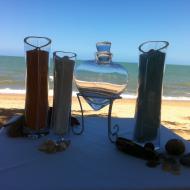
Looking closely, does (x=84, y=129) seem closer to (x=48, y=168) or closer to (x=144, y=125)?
(x=144, y=125)

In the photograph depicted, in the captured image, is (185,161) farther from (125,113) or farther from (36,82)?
(125,113)

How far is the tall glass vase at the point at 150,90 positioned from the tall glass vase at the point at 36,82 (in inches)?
12.1

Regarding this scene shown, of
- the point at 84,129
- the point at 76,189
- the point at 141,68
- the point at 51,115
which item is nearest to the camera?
the point at 76,189

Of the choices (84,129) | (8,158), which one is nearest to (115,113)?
(84,129)

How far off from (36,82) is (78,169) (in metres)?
0.37

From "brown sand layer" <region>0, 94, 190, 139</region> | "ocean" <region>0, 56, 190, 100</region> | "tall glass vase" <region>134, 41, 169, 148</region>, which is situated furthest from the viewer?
"ocean" <region>0, 56, 190, 100</region>

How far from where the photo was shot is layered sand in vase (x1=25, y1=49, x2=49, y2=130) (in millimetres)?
1117

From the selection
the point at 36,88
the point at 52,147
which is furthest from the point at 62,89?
the point at 52,147

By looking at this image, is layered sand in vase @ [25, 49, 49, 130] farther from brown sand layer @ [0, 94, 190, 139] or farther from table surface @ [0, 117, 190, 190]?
brown sand layer @ [0, 94, 190, 139]

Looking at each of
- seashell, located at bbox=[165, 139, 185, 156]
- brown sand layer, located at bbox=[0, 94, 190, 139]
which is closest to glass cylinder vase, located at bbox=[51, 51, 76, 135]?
seashell, located at bbox=[165, 139, 185, 156]

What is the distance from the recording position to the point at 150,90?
1.08 metres

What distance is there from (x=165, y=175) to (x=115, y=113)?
220 inches

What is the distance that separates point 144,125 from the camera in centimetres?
110

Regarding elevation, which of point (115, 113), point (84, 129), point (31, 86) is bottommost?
point (115, 113)
